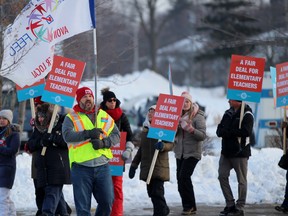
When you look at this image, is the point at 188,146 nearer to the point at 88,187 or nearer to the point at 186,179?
the point at 186,179

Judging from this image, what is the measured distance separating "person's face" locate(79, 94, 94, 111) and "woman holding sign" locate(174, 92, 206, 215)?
2.87m

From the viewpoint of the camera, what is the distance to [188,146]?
12.2 metres

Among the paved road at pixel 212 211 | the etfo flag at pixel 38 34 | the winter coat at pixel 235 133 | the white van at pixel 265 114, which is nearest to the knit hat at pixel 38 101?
the etfo flag at pixel 38 34

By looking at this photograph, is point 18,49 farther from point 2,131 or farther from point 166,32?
point 166,32

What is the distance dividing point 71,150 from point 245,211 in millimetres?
4303

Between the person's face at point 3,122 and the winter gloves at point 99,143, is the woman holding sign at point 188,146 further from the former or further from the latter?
the winter gloves at point 99,143

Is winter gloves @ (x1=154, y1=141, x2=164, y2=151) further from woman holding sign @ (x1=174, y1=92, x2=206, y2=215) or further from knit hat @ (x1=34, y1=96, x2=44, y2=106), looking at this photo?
knit hat @ (x1=34, y1=96, x2=44, y2=106)

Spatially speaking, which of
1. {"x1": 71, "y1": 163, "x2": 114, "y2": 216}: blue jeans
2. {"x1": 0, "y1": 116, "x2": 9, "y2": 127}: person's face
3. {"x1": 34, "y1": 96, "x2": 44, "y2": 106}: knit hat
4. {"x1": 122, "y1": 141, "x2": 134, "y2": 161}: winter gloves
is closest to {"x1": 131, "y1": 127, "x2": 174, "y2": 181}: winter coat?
{"x1": 122, "y1": 141, "x2": 134, "y2": 161}: winter gloves

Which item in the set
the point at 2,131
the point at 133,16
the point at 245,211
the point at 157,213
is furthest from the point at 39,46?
the point at 133,16

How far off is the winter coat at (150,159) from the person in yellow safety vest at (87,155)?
1.86m

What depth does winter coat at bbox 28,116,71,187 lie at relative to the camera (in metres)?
10.6

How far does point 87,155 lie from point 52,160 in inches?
59.1

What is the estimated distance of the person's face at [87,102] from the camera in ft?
31.0

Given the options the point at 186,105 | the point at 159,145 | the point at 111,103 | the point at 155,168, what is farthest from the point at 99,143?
the point at 186,105
